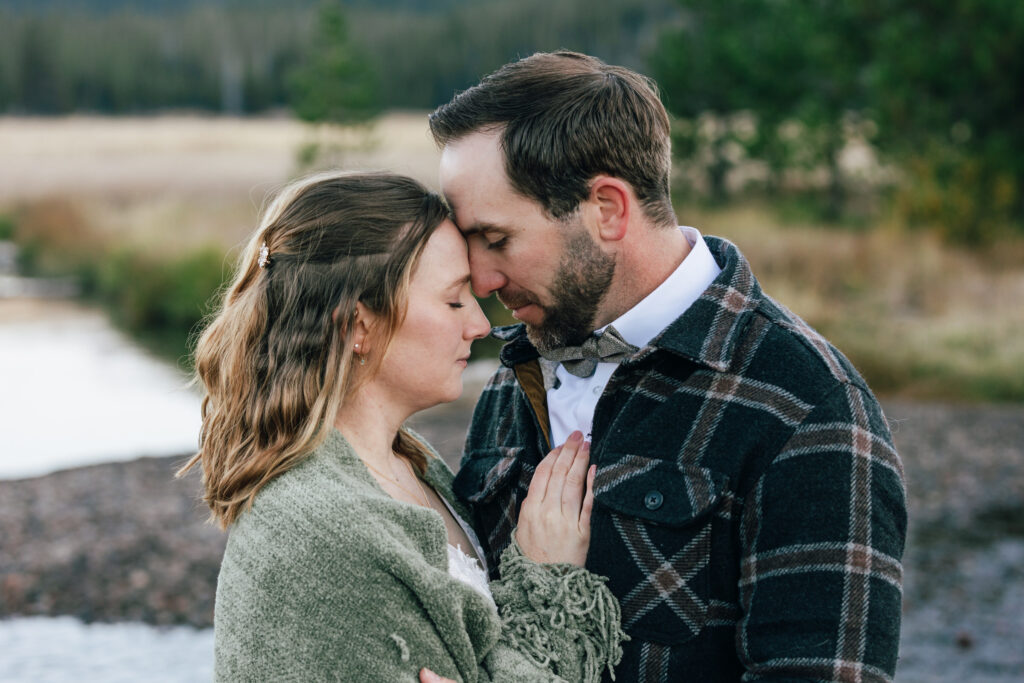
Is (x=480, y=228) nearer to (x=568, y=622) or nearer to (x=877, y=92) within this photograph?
(x=568, y=622)

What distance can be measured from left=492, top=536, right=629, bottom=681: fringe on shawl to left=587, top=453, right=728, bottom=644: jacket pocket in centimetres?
4

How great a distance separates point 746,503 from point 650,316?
52 centimetres

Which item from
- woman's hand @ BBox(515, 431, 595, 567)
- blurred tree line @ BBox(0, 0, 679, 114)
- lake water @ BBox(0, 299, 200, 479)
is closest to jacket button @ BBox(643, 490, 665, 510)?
woman's hand @ BBox(515, 431, 595, 567)

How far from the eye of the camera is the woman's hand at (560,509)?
226 cm

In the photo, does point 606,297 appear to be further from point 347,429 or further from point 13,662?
point 13,662

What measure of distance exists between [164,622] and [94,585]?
755 mm

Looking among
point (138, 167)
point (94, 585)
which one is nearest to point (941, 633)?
point (94, 585)

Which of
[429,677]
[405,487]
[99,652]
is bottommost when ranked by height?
[99,652]

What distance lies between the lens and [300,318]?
88.2 inches

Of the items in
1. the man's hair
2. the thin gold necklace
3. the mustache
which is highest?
the man's hair

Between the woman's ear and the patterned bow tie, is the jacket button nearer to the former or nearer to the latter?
the patterned bow tie

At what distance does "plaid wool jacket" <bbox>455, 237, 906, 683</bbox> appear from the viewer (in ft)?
6.57

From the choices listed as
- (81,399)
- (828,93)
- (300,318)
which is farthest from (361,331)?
(828,93)

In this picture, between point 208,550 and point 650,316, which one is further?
point 208,550
